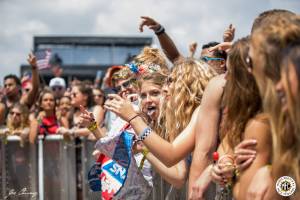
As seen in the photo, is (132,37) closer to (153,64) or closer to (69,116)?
(69,116)

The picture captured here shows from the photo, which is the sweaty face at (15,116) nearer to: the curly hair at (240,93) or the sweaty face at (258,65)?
the curly hair at (240,93)

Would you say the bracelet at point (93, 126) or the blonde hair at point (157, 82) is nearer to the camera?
the blonde hair at point (157, 82)

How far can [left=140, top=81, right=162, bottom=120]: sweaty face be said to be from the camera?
4.34 m

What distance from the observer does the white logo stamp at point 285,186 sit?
106 inches

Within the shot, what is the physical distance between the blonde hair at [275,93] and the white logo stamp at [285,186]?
0.22 m

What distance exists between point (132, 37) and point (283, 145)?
23.4 m

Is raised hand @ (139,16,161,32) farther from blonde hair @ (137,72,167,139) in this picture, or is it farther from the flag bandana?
the flag bandana

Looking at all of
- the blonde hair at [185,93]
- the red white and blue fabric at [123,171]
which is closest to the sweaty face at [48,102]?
the red white and blue fabric at [123,171]

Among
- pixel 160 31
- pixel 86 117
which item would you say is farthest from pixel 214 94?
pixel 160 31

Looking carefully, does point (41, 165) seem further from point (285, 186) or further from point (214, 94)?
point (285, 186)

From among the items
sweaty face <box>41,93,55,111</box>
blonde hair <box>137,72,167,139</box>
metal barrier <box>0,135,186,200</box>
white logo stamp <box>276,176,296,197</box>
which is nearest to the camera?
white logo stamp <box>276,176,296,197</box>

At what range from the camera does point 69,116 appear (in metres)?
8.41

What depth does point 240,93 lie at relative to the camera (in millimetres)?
2865

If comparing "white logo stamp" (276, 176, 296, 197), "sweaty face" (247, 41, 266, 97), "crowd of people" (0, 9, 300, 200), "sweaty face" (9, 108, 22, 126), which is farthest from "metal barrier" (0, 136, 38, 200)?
"sweaty face" (247, 41, 266, 97)
